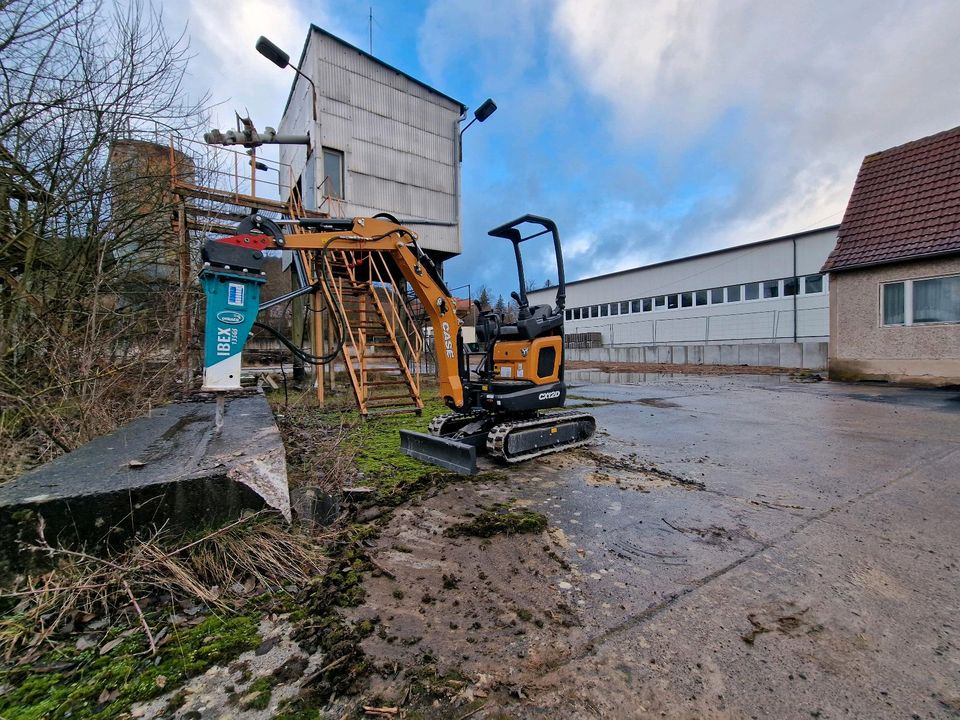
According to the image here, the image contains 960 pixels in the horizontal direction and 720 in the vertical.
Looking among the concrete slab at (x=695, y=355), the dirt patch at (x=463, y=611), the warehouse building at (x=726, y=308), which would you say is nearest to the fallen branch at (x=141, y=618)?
the dirt patch at (x=463, y=611)

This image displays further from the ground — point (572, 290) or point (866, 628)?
point (572, 290)

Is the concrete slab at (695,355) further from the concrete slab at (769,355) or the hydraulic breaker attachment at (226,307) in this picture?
the hydraulic breaker attachment at (226,307)

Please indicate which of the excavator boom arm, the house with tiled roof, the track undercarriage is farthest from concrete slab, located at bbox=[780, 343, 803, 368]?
the excavator boom arm

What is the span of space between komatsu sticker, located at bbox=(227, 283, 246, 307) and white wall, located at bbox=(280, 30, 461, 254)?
9504mm

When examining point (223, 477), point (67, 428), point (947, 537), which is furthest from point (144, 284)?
point (947, 537)

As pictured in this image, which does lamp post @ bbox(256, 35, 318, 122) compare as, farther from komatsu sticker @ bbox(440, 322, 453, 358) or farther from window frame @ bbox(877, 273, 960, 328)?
window frame @ bbox(877, 273, 960, 328)

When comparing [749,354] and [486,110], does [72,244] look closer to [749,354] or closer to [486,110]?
[486,110]

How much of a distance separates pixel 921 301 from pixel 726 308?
48.5ft

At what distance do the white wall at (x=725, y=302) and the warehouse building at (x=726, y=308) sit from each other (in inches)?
1.9

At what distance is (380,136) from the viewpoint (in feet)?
44.9

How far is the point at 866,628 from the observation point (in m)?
1.87

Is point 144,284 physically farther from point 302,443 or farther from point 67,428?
point 302,443

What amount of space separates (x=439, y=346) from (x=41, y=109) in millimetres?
5155

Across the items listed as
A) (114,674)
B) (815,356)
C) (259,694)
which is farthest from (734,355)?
(114,674)
